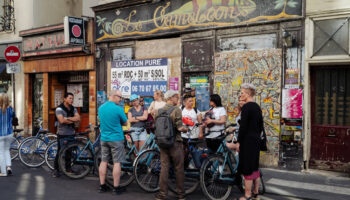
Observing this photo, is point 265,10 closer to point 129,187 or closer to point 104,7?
point 129,187

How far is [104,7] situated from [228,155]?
8.82m

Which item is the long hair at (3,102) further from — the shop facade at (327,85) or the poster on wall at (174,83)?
the shop facade at (327,85)

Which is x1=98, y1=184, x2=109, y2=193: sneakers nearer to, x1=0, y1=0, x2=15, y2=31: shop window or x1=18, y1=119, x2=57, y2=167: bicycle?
x1=18, y1=119, x2=57, y2=167: bicycle

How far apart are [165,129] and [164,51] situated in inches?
233

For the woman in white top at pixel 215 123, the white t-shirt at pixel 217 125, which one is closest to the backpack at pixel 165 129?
the woman in white top at pixel 215 123

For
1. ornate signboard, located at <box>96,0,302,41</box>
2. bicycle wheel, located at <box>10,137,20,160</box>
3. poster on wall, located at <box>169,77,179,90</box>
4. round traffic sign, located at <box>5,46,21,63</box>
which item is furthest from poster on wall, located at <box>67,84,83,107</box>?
poster on wall, located at <box>169,77,179,90</box>

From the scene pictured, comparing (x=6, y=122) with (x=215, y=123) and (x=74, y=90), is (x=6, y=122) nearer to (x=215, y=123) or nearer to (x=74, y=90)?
(x=215, y=123)

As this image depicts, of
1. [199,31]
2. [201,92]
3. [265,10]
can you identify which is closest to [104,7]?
[199,31]

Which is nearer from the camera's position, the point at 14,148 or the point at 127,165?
the point at 127,165

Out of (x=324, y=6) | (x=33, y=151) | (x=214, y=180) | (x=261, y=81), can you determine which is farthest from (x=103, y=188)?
(x=324, y=6)

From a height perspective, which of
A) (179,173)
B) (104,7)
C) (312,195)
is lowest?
(312,195)

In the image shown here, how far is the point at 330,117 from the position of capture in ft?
26.5

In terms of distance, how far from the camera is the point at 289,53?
27.2 feet

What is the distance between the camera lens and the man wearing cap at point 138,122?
785 centimetres
